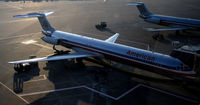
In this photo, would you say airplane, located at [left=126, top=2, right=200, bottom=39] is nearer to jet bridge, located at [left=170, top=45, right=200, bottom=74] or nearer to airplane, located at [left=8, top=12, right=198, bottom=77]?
airplane, located at [left=8, top=12, right=198, bottom=77]

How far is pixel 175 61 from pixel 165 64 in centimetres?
115

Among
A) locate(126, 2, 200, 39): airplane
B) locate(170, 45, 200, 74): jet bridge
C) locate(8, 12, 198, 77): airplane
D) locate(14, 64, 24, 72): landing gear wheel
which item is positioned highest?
locate(126, 2, 200, 39): airplane

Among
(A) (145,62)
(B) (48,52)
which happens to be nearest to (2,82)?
(B) (48,52)

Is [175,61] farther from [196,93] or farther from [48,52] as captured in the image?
[48,52]

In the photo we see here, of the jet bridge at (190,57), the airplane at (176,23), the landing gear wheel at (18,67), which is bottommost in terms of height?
the landing gear wheel at (18,67)

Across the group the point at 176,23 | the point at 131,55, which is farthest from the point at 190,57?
the point at 176,23

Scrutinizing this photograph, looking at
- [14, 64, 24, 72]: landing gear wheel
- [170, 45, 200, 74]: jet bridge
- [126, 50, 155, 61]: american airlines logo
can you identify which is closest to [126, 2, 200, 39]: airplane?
[126, 50, 155, 61]: american airlines logo

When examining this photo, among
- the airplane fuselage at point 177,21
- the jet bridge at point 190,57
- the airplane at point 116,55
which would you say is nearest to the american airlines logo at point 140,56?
the airplane at point 116,55

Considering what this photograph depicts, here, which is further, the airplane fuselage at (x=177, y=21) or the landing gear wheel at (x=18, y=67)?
the airplane fuselage at (x=177, y=21)

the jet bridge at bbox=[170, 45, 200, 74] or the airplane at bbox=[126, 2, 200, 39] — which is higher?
the airplane at bbox=[126, 2, 200, 39]

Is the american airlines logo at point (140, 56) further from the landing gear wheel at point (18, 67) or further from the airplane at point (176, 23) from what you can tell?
the airplane at point (176, 23)

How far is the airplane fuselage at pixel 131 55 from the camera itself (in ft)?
64.0

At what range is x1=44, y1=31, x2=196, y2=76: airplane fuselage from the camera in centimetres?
1951

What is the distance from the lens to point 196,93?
19438mm
